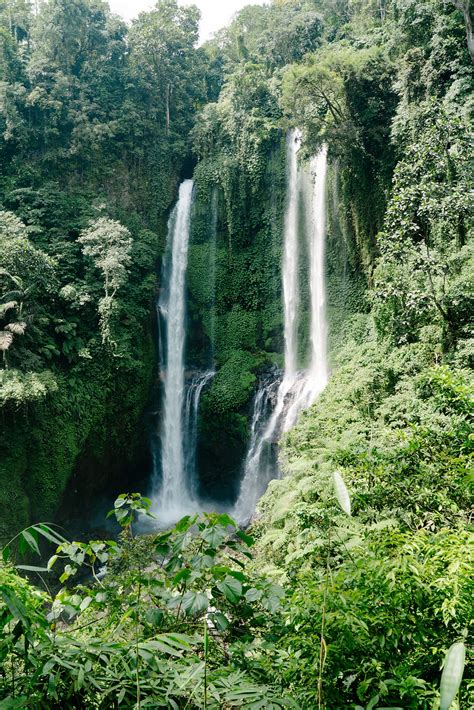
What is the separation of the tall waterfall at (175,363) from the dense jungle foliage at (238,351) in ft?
1.91

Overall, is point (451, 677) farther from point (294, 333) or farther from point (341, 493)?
point (294, 333)

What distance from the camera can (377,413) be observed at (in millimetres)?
7629

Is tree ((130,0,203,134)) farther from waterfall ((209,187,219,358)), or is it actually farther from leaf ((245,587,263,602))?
leaf ((245,587,263,602))

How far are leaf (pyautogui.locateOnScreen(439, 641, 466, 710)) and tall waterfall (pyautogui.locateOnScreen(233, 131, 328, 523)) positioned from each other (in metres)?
13.0

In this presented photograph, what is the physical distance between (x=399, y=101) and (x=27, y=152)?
13524mm

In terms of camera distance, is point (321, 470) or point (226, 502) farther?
point (226, 502)

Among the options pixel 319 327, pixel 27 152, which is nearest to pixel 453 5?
pixel 319 327

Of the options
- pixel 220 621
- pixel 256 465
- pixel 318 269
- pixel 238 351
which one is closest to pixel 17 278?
pixel 238 351

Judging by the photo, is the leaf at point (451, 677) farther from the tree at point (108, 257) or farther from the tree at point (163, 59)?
the tree at point (163, 59)

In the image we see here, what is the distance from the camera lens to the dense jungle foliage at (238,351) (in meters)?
1.59

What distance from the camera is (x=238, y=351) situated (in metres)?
17.1

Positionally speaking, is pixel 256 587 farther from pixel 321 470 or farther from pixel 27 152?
pixel 27 152

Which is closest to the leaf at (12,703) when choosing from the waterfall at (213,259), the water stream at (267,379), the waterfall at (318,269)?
the water stream at (267,379)

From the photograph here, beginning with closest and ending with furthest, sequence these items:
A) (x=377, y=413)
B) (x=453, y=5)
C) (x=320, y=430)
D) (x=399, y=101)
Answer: (x=377, y=413), (x=320, y=430), (x=453, y=5), (x=399, y=101)
